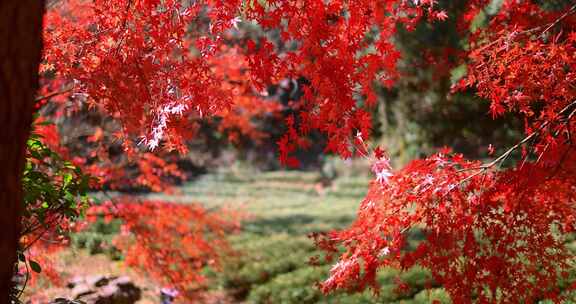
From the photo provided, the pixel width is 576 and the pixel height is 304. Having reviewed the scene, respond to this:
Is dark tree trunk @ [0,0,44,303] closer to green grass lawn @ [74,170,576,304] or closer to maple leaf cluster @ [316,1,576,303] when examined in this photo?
maple leaf cluster @ [316,1,576,303]

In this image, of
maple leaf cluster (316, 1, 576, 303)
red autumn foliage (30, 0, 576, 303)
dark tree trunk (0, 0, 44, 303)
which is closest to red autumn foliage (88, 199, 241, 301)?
red autumn foliage (30, 0, 576, 303)

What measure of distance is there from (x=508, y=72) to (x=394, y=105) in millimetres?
10091

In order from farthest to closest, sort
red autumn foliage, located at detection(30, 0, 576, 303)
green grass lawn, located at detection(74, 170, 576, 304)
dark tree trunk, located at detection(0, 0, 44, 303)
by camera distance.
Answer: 1. green grass lawn, located at detection(74, 170, 576, 304)
2. red autumn foliage, located at detection(30, 0, 576, 303)
3. dark tree trunk, located at detection(0, 0, 44, 303)

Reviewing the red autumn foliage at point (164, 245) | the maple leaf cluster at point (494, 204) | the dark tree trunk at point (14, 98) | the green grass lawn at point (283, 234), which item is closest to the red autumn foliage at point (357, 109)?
the maple leaf cluster at point (494, 204)

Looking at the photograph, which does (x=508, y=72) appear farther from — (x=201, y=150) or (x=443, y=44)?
(x=201, y=150)

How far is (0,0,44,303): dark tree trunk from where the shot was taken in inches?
76.4

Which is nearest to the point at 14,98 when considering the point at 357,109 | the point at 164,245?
the point at 357,109

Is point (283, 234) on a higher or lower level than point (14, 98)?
lower

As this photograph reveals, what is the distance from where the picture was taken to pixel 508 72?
4.55 m

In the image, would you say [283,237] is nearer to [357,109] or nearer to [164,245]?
[164,245]

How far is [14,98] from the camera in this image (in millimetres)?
1958

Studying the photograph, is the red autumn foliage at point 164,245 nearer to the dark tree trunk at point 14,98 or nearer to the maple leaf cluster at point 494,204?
the maple leaf cluster at point 494,204

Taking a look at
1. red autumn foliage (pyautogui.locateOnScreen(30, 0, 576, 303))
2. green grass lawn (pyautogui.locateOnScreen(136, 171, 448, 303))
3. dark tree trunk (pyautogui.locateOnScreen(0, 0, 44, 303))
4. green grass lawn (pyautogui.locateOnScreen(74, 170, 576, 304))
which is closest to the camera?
dark tree trunk (pyautogui.locateOnScreen(0, 0, 44, 303))

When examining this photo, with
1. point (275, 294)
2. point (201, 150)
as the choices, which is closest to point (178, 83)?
point (275, 294)
